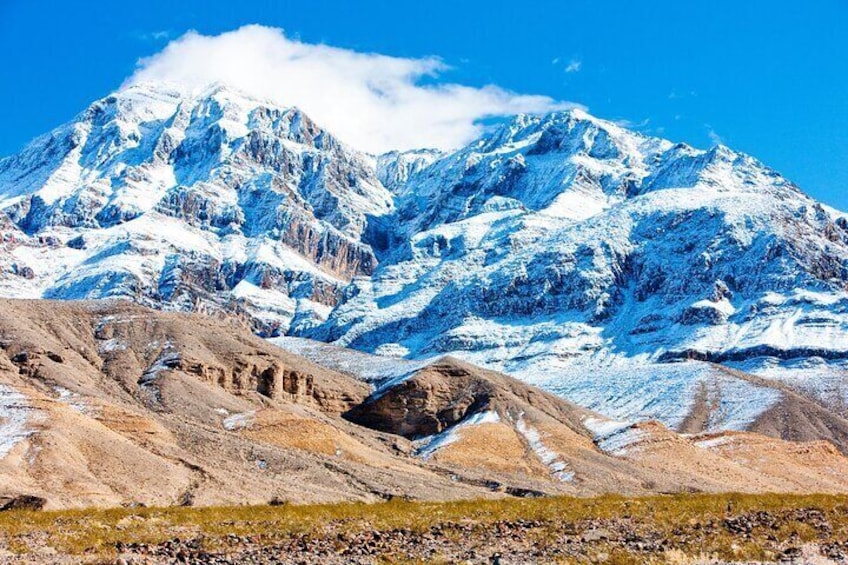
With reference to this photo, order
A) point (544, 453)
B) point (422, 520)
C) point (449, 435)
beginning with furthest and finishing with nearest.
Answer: point (449, 435), point (544, 453), point (422, 520)

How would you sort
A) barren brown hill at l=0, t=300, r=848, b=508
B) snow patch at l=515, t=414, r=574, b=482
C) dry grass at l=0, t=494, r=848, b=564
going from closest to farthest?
dry grass at l=0, t=494, r=848, b=564, barren brown hill at l=0, t=300, r=848, b=508, snow patch at l=515, t=414, r=574, b=482

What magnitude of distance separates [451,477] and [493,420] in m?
36.0

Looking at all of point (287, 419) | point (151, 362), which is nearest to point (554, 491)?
point (287, 419)

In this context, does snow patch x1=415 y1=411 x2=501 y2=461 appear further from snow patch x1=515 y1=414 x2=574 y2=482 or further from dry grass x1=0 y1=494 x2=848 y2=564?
dry grass x1=0 y1=494 x2=848 y2=564

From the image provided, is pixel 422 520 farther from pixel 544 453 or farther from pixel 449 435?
pixel 449 435

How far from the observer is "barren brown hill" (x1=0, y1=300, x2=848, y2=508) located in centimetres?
6942

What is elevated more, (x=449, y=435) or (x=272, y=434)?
(x=449, y=435)

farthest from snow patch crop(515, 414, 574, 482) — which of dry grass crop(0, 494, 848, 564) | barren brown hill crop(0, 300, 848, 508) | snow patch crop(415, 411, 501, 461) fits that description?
dry grass crop(0, 494, 848, 564)

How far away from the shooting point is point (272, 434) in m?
101

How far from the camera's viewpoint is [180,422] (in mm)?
93938

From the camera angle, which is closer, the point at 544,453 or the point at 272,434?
the point at 272,434

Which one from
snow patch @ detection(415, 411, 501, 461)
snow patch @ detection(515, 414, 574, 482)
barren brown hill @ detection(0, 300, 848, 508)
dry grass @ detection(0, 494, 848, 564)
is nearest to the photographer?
dry grass @ detection(0, 494, 848, 564)

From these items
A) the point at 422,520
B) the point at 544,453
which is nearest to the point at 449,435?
the point at 544,453

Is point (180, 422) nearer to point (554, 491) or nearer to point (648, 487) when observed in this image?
point (554, 491)
